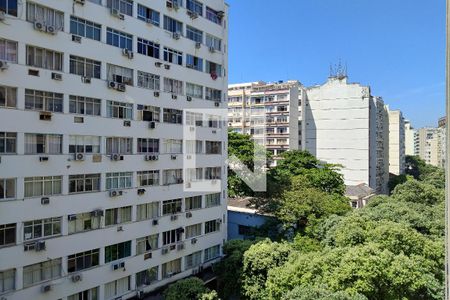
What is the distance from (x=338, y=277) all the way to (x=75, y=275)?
24.4ft

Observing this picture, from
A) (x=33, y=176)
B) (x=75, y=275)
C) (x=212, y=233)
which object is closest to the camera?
(x=33, y=176)

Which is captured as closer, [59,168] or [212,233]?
[59,168]

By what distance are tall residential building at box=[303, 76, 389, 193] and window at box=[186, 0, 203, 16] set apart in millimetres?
24305

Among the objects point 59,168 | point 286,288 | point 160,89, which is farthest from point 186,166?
point 286,288

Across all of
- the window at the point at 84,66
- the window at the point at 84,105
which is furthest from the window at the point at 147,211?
the window at the point at 84,66

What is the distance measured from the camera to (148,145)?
12828 millimetres

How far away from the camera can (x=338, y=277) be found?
8.75 meters

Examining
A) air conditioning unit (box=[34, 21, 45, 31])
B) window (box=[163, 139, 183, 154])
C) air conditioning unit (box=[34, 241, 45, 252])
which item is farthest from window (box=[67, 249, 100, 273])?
air conditioning unit (box=[34, 21, 45, 31])

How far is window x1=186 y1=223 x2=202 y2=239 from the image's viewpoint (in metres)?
14.4

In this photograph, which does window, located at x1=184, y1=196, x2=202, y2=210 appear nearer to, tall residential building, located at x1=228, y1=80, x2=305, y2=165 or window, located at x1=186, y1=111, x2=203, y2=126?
window, located at x1=186, y1=111, x2=203, y2=126

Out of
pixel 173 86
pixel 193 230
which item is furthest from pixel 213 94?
pixel 193 230

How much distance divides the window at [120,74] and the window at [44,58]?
162 centimetres

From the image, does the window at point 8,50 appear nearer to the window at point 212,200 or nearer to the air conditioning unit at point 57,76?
the air conditioning unit at point 57,76

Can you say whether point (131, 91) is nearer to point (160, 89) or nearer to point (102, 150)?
point (160, 89)
